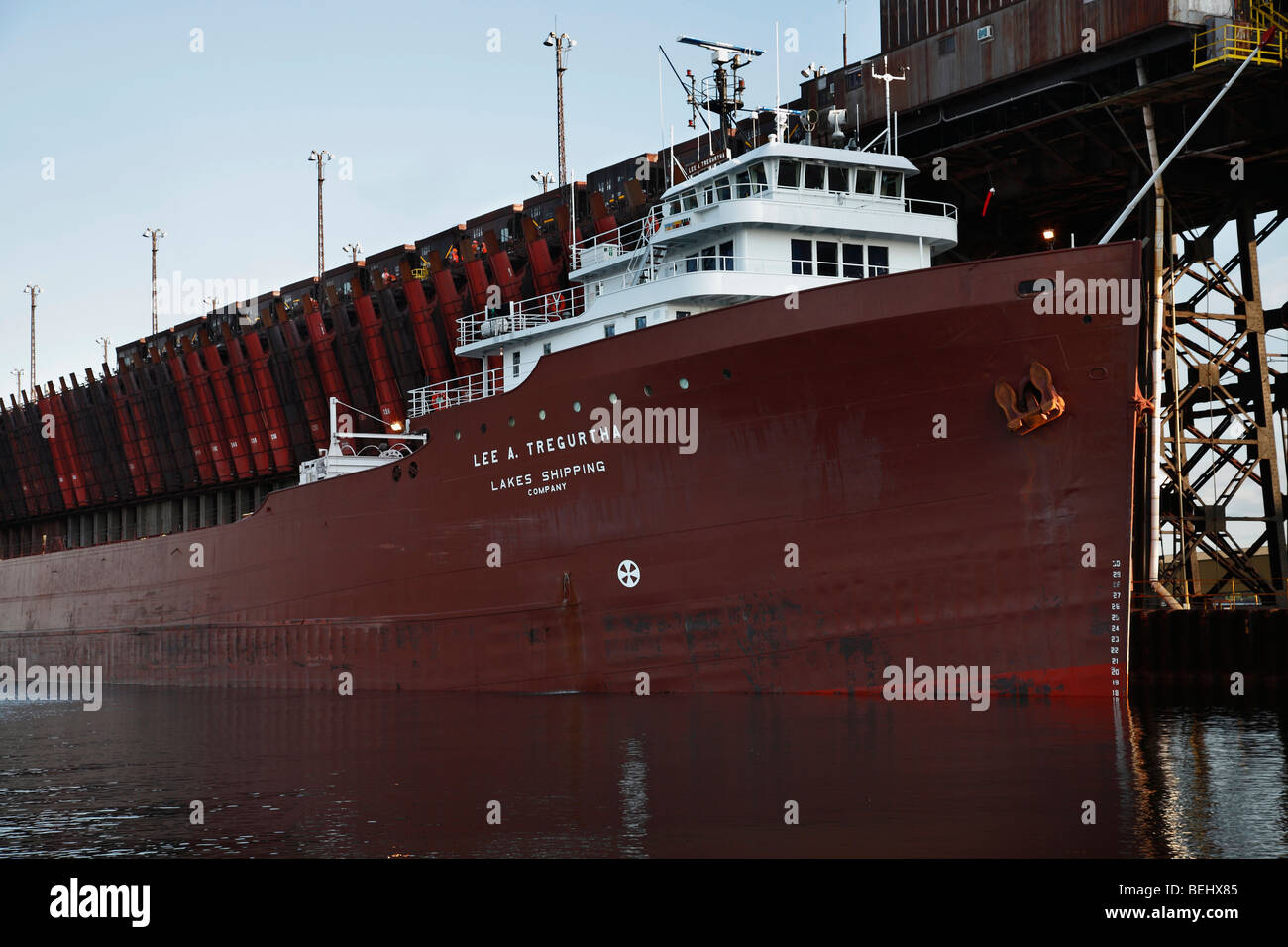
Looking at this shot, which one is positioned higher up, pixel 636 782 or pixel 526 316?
pixel 526 316

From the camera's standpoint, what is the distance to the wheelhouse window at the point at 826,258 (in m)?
21.6

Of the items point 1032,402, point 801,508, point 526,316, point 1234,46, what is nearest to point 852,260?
point 801,508

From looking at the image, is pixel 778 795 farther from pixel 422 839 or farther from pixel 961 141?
pixel 961 141

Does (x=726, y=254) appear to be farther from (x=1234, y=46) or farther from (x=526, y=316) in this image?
(x=1234, y=46)

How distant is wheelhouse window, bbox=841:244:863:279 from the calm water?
24.1 ft

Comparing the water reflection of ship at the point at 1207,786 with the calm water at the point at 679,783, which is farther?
the calm water at the point at 679,783

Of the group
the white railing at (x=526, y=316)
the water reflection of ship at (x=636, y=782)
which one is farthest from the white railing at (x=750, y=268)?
the water reflection of ship at (x=636, y=782)

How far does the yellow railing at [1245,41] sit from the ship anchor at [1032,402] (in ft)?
25.2

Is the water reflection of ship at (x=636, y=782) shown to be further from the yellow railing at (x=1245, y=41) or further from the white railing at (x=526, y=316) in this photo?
the yellow railing at (x=1245, y=41)

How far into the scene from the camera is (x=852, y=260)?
21734 mm

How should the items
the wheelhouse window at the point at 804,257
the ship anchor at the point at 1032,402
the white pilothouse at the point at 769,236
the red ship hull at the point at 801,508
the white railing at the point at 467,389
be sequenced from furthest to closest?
the white railing at the point at 467,389 → the wheelhouse window at the point at 804,257 → the white pilothouse at the point at 769,236 → the red ship hull at the point at 801,508 → the ship anchor at the point at 1032,402

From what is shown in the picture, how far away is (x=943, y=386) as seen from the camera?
688 inches

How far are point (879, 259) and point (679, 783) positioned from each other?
11399 millimetres
